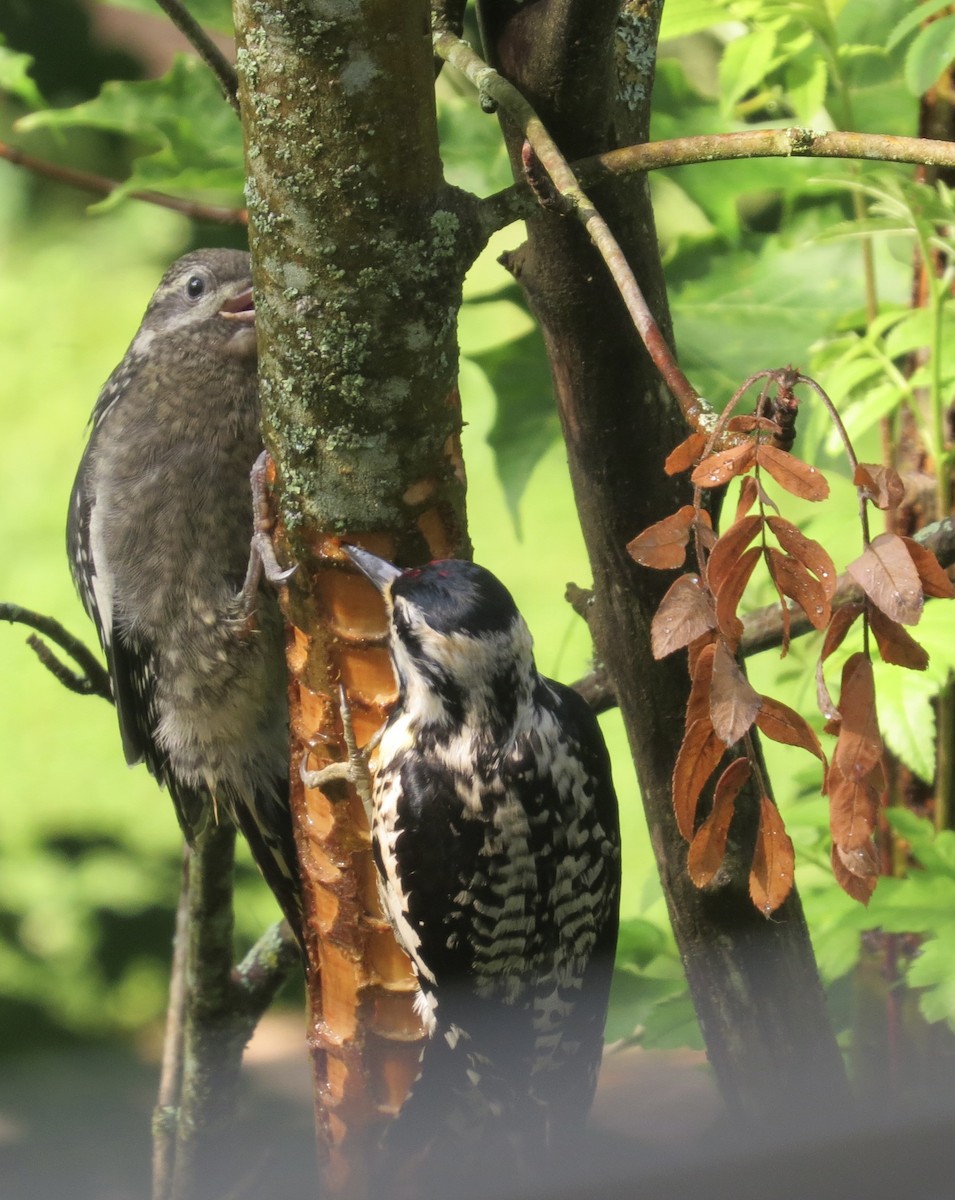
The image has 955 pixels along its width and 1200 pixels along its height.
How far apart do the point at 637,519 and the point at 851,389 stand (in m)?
0.54

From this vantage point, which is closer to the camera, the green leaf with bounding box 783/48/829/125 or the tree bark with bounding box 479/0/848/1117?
the tree bark with bounding box 479/0/848/1117

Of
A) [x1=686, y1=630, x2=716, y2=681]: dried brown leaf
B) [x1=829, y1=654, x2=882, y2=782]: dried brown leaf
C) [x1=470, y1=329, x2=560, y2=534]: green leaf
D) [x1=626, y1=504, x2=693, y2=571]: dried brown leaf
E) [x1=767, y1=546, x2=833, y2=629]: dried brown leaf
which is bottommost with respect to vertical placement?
[x1=829, y1=654, x2=882, y2=782]: dried brown leaf

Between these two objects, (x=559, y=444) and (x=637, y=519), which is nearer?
(x=637, y=519)

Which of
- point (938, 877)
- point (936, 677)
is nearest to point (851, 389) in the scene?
point (936, 677)

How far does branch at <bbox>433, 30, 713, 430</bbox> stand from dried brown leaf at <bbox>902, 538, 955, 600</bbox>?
108 mm

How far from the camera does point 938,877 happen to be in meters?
1.18

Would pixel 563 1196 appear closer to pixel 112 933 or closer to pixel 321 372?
pixel 321 372

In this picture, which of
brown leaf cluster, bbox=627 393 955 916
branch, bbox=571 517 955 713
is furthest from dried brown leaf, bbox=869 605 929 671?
branch, bbox=571 517 955 713

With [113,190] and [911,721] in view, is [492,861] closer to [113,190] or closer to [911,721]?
[911,721]

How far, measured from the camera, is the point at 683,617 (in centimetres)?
58

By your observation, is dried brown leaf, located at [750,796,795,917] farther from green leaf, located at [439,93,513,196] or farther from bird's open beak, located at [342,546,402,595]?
green leaf, located at [439,93,513,196]

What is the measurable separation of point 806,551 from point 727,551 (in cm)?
4

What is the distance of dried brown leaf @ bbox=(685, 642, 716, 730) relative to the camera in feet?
1.93

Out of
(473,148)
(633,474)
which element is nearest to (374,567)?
(633,474)
